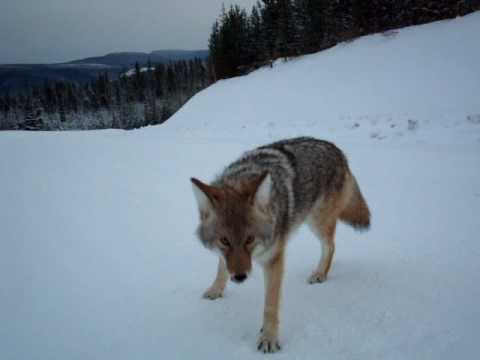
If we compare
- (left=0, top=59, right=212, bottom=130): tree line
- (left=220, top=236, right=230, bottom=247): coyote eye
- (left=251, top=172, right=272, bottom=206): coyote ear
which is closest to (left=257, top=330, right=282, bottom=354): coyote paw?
(left=220, top=236, right=230, bottom=247): coyote eye

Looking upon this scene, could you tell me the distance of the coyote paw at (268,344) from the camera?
2.46 m

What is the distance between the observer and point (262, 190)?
2439 millimetres

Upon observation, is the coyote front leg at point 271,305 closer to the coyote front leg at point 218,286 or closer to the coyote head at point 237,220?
the coyote head at point 237,220

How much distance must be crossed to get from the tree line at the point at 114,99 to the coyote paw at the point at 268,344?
72.7m

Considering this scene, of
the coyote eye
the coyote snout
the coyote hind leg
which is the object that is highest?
the coyote eye

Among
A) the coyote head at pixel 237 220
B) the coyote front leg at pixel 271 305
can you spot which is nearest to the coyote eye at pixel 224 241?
the coyote head at pixel 237 220

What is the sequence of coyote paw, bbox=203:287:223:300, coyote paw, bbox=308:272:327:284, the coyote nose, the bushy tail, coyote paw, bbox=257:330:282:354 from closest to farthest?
the coyote nose, coyote paw, bbox=257:330:282:354, coyote paw, bbox=203:287:223:300, coyote paw, bbox=308:272:327:284, the bushy tail

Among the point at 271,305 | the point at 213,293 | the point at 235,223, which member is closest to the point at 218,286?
the point at 213,293

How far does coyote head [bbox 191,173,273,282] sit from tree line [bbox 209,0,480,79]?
103 ft

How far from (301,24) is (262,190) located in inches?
1553

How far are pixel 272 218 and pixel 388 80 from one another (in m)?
18.5

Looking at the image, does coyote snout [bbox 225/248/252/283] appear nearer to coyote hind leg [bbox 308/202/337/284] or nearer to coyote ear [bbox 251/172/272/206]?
coyote ear [bbox 251/172/272/206]

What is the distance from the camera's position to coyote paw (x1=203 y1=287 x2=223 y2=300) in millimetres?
3156

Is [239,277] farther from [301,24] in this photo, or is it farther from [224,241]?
[301,24]
